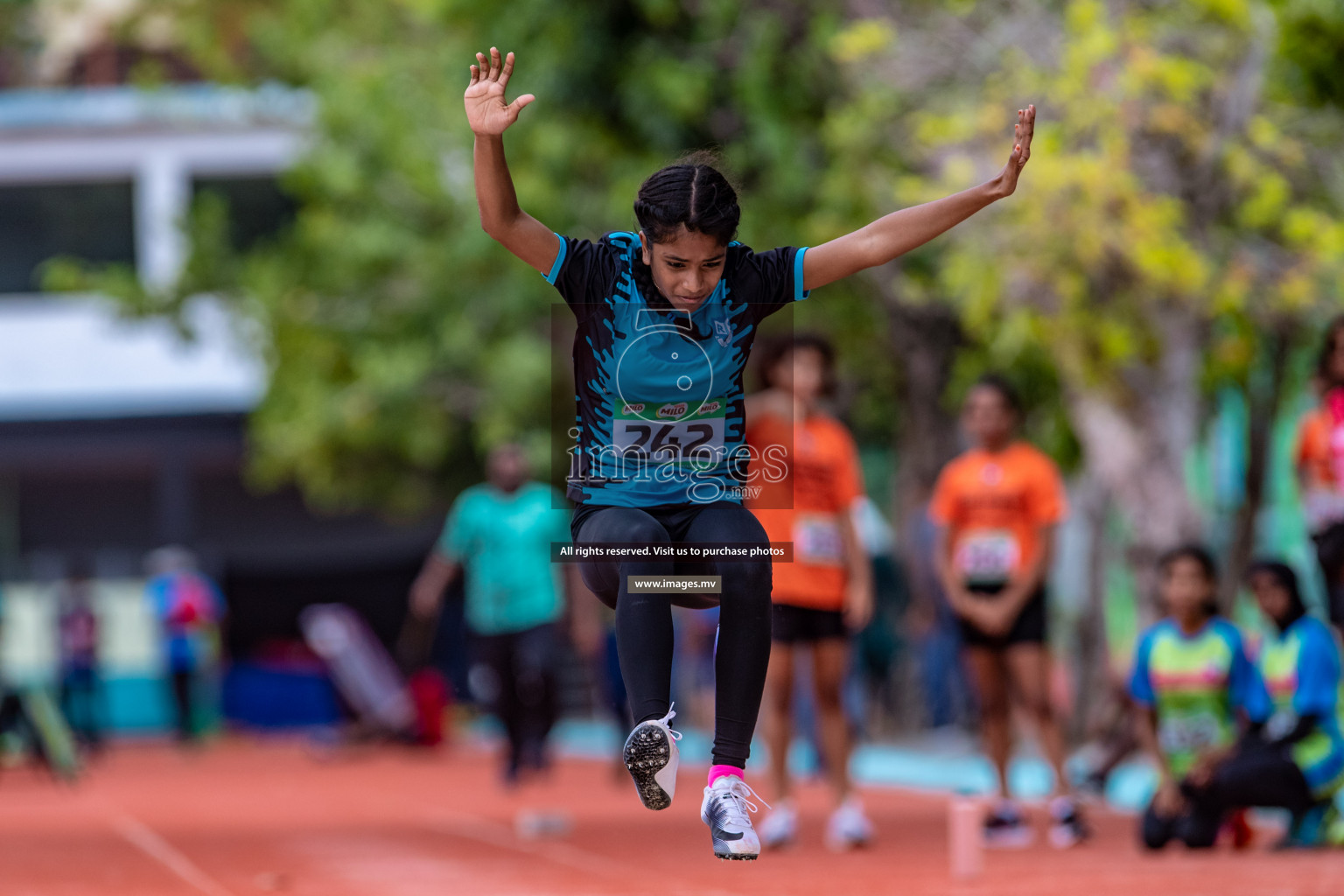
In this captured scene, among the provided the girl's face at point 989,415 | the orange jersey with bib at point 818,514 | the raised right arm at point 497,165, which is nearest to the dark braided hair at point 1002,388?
the girl's face at point 989,415

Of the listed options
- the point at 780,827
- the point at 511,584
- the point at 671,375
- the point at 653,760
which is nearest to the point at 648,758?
the point at 653,760

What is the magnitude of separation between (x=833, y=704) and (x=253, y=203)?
2376 cm

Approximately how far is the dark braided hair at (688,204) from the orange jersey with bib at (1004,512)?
4618 millimetres

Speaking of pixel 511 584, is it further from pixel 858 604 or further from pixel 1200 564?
pixel 1200 564

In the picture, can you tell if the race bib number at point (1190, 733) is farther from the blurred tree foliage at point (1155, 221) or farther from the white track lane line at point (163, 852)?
the white track lane line at point (163, 852)

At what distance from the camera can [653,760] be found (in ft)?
16.1

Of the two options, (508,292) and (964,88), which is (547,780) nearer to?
(964,88)

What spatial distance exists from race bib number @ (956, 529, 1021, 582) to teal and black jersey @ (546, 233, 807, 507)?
169 inches

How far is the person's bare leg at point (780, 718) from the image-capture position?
29.6 ft

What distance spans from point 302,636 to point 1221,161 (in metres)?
19.0

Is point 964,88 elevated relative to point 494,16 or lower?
lower

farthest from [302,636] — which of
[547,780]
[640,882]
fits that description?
[640,882]

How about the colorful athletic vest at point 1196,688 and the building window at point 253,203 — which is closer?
the colorful athletic vest at point 1196,688

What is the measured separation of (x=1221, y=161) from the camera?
37.9 feet
